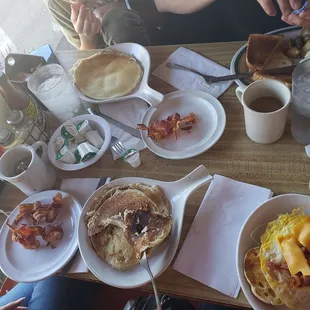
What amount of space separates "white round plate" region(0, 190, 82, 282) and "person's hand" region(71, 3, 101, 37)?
0.65 m

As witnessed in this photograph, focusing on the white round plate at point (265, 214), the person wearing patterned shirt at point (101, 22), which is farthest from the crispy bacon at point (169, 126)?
the person wearing patterned shirt at point (101, 22)

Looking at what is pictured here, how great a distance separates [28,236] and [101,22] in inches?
34.6

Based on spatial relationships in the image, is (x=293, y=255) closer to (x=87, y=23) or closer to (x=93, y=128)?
(x=93, y=128)

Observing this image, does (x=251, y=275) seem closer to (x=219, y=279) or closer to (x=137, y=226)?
(x=219, y=279)

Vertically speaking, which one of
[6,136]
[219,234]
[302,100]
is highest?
[6,136]

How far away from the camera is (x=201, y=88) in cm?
108

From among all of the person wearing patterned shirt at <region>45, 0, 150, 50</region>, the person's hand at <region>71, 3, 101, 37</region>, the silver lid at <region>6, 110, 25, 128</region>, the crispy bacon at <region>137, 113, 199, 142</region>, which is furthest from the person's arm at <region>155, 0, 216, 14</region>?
the silver lid at <region>6, 110, 25, 128</region>

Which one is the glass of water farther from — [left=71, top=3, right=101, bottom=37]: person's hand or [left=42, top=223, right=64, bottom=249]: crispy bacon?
[left=71, top=3, right=101, bottom=37]: person's hand

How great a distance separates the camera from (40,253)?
87 cm

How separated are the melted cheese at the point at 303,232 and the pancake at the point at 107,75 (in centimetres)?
65

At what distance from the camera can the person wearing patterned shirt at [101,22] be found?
1.29 m

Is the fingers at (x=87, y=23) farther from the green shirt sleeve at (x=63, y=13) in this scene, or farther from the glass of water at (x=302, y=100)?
the glass of water at (x=302, y=100)

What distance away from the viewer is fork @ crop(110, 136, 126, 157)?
3.27ft

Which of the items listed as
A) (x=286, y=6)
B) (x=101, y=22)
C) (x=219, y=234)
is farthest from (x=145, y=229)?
(x=101, y=22)
